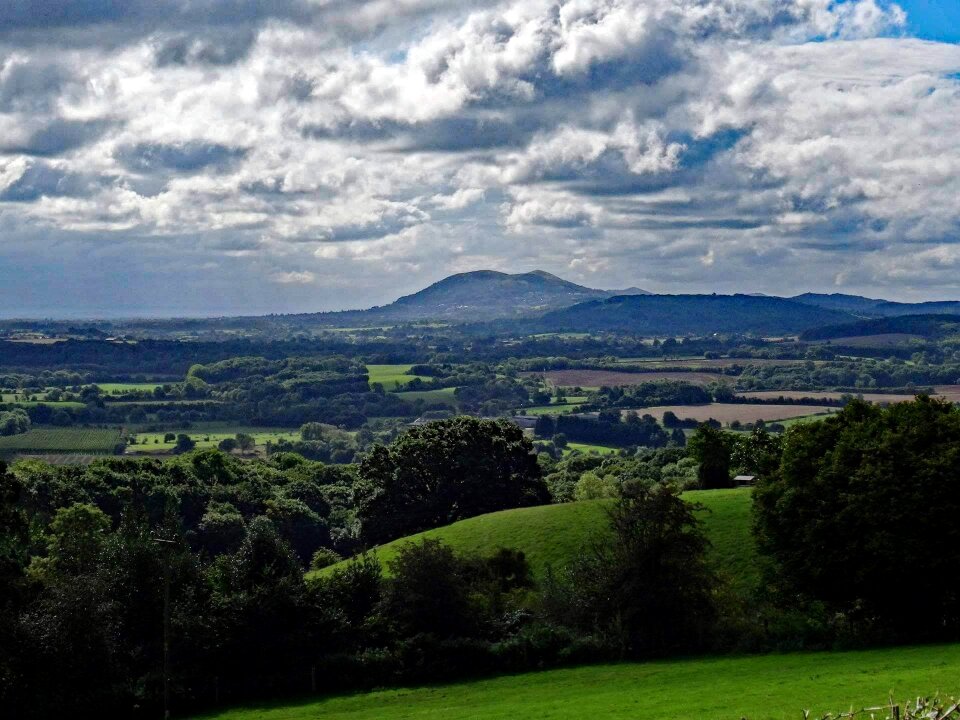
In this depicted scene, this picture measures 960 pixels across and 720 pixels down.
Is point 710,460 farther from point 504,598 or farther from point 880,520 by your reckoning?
point 880,520

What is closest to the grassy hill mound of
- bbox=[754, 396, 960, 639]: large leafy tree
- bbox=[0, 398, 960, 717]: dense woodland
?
bbox=[0, 398, 960, 717]: dense woodland

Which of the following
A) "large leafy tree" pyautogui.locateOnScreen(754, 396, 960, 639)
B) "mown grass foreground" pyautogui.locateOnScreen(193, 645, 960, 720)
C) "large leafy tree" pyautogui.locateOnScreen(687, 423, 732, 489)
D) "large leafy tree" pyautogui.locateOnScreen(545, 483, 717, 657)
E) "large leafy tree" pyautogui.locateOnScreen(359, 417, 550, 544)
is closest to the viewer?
"mown grass foreground" pyautogui.locateOnScreen(193, 645, 960, 720)

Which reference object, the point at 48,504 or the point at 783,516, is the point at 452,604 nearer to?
the point at 783,516

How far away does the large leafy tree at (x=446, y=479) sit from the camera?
87.7 m

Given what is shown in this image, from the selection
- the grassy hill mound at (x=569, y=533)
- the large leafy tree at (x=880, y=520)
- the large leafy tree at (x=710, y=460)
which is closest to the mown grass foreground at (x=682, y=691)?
the large leafy tree at (x=880, y=520)

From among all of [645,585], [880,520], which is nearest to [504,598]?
[645,585]

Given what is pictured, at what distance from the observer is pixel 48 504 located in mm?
97438

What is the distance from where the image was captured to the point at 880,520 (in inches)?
1906

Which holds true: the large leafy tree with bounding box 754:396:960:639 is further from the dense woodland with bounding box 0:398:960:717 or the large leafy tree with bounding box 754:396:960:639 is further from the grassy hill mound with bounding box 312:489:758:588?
the grassy hill mound with bounding box 312:489:758:588

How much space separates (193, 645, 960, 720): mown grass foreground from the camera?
33781 millimetres

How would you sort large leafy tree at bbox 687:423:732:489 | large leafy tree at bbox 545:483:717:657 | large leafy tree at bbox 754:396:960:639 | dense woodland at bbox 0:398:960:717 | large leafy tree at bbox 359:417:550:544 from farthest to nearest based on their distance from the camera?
large leafy tree at bbox 359:417:550:544
large leafy tree at bbox 687:423:732:489
large leafy tree at bbox 545:483:717:657
large leafy tree at bbox 754:396:960:639
dense woodland at bbox 0:398:960:717

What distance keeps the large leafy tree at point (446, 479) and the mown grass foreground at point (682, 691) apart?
38.1 meters

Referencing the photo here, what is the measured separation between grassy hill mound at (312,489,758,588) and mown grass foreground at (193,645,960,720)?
506 inches

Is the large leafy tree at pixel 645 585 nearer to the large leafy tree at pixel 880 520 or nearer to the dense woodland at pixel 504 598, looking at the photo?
the dense woodland at pixel 504 598
